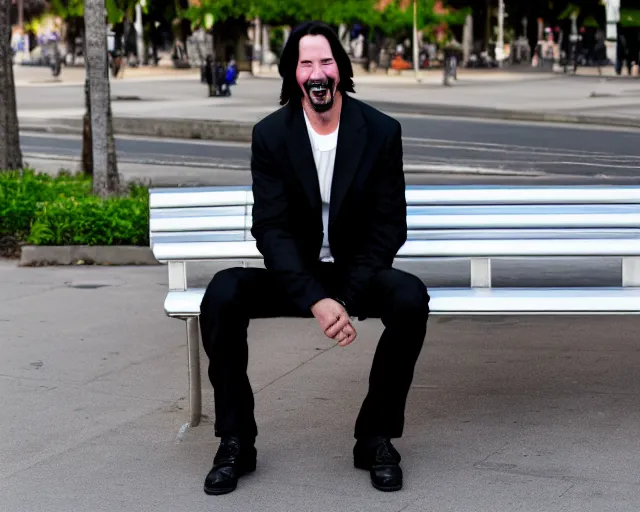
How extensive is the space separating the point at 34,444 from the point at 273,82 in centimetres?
4648

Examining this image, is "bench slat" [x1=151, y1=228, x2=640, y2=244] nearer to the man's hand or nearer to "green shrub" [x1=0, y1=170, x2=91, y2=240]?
the man's hand

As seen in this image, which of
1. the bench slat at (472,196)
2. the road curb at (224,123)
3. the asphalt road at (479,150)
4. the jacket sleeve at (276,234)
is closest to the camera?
the jacket sleeve at (276,234)

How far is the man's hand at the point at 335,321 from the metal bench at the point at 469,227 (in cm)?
72

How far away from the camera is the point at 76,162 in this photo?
19891 mm

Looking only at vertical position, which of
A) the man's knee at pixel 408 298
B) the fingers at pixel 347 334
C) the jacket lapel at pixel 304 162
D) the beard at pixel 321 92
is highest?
the beard at pixel 321 92

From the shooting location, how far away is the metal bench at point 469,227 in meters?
5.22

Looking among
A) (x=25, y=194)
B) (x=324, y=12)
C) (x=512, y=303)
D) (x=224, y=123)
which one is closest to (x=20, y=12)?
(x=324, y=12)

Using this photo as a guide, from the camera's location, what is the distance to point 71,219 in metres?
9.38

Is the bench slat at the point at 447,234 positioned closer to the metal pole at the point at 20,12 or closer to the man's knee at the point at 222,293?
the man's knee at the point at 222,293

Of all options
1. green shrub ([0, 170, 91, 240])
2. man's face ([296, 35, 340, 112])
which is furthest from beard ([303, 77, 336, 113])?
green shrub ([0, 170, 91, 240])

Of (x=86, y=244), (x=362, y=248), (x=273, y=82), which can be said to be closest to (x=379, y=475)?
(x=362, y=248)

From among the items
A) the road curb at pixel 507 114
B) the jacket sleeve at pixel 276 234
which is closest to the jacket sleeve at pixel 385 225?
the jacket sleeve at pixel 276 234

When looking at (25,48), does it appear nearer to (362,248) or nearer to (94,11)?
(94,11)

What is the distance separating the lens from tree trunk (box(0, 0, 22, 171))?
452 inches
